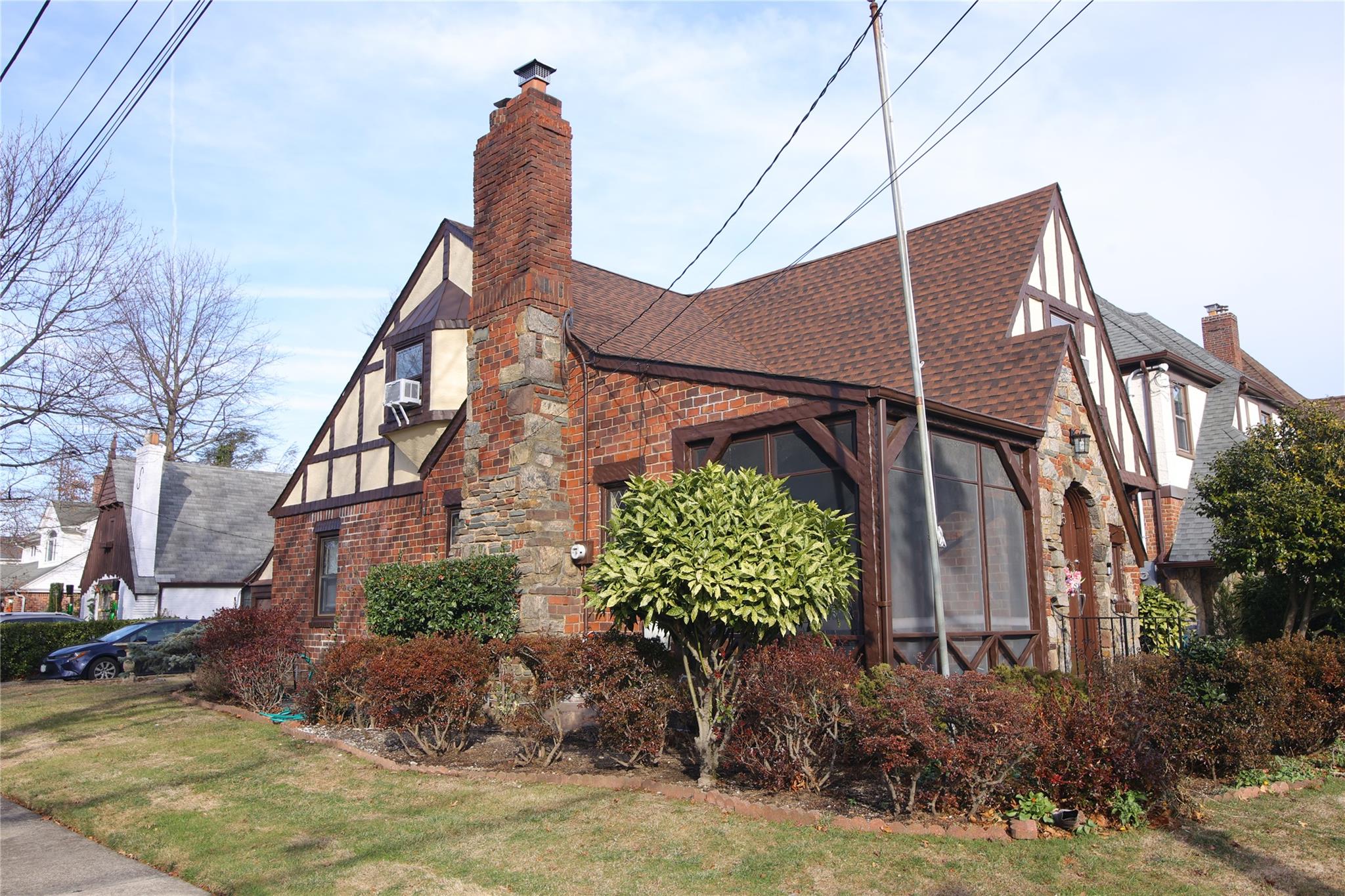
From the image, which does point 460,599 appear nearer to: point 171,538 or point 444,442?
point 444,442

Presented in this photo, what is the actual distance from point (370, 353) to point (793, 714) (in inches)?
530

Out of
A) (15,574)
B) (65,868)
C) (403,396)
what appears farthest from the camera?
(15,574)

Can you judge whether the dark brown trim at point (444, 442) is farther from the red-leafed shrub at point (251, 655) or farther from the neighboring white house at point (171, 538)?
the neighboring white house at point (171, 538)

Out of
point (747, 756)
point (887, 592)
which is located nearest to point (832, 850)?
point (747, 756)

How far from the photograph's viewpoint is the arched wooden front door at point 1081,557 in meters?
13.7

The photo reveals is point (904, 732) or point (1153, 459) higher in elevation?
point (1153, 459)

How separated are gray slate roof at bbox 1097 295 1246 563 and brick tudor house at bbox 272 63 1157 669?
5.50 feet

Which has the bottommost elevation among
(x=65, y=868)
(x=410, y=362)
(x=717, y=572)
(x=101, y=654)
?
(x=65, y=868)

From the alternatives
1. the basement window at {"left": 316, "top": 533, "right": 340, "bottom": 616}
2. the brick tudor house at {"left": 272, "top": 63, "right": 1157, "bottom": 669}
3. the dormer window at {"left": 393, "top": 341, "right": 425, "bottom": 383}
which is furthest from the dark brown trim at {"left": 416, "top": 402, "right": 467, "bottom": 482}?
the basement window at {"left": 316, "top": 533, "right": 340, "bottom": 616}

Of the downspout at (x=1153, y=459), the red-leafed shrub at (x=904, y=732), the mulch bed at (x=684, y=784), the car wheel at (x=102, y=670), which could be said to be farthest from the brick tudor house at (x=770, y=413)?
the car wheel at (x=102, y=670)

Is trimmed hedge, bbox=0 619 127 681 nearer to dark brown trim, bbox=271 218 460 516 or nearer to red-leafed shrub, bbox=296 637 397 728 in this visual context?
dark brown trim, bbox=271 218 460 516

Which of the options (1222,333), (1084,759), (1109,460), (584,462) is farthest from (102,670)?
(1222,333)

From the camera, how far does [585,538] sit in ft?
43.0

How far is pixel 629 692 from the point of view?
8680 mm
